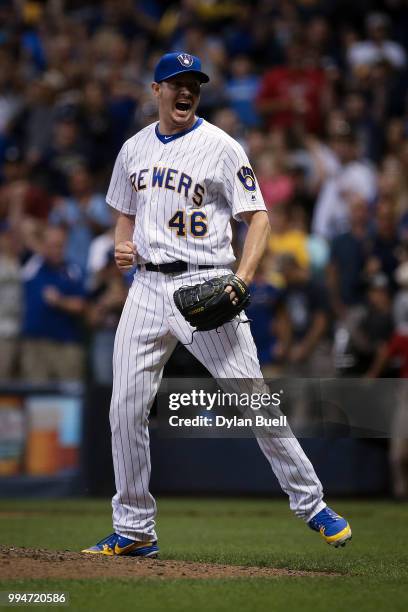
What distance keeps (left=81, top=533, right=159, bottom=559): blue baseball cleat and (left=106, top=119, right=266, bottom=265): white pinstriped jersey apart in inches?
55.9

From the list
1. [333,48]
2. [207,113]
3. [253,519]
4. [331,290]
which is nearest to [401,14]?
[333,48]

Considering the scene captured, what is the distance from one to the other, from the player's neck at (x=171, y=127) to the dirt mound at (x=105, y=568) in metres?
2.12

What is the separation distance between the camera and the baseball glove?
16.9 ft

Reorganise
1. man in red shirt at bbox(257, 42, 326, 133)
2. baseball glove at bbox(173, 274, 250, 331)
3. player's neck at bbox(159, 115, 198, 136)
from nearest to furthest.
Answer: baseball glove at bbox(173, 274, 250, 331), player's neck at bbox(159, 115, 198, 136), man in red shirt at bbox(257, 42, 326, 133)

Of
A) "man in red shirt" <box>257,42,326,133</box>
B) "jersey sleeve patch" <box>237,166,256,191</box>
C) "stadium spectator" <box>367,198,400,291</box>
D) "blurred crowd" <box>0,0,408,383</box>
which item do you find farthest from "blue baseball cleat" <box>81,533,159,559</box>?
"man in red shirt" <box>257,42,326,133</box>

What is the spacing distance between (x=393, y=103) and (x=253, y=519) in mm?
6232

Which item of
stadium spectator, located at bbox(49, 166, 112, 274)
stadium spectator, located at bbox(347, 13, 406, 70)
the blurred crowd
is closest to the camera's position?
the blurred crowd

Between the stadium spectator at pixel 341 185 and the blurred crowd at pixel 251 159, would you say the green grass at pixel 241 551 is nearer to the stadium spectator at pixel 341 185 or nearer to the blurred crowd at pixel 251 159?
the blurred crowd at pixel 251 159

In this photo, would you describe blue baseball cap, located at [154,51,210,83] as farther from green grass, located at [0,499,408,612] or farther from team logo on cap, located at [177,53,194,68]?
green grass, located at [0,499,408,612]

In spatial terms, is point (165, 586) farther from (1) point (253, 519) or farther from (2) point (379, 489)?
(2) point (379, 489)

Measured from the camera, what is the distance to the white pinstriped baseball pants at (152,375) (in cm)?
540

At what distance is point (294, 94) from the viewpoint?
1349cm

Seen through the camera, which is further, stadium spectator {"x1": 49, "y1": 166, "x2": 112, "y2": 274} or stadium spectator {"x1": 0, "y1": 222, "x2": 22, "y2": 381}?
stadium spectator {"x1": 49, "y1": 166, "x2": 112, "y2": 274}

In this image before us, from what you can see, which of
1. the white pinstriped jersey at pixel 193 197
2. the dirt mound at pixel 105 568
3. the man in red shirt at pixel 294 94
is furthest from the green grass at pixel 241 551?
the man in red shirt at pixel 294 94
